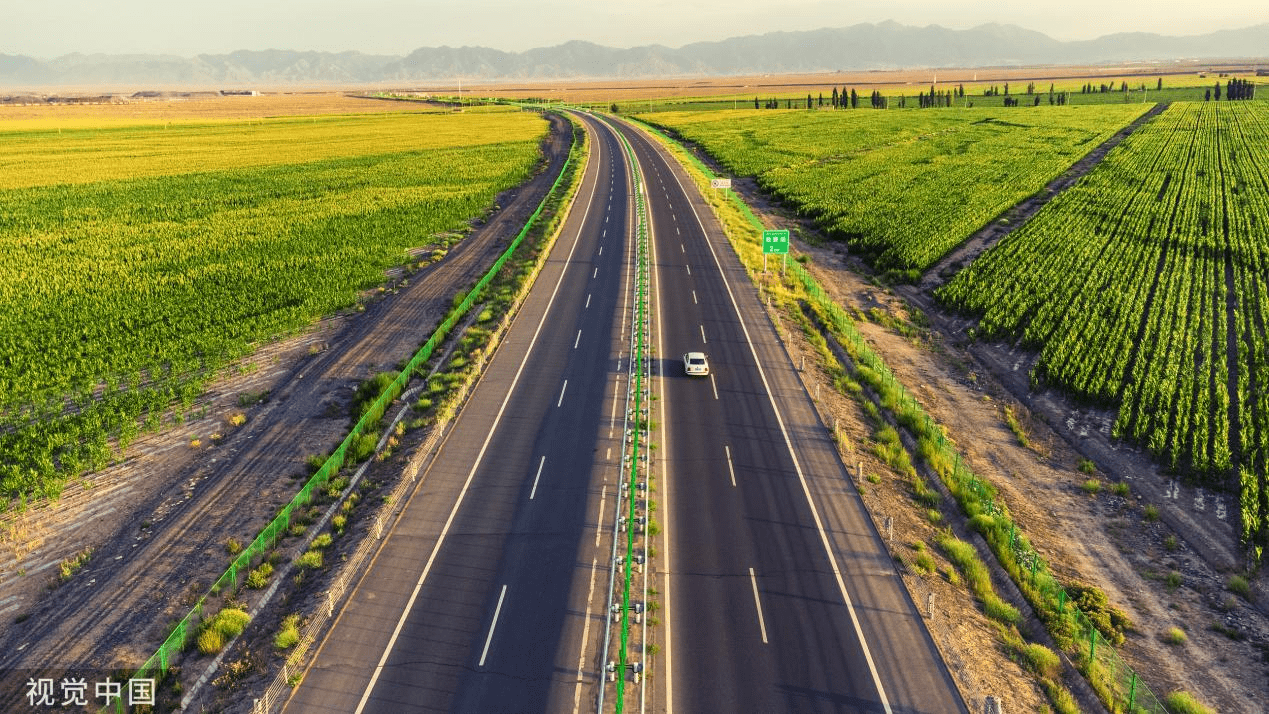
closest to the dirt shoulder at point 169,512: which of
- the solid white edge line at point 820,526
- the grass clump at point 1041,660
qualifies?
the solid white edge line at point 820,526

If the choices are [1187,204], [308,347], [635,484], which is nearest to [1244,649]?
[635,484]

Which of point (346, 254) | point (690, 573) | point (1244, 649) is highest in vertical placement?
point (346, 254)

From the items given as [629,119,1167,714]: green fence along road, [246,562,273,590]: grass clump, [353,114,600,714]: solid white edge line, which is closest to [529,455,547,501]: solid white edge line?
[353,114,600,714]: solid white edge line

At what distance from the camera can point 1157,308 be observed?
161ft

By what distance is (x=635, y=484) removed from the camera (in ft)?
93.5

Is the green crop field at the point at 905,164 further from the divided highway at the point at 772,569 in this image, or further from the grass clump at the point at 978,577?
the grass clump at the point at 978,577

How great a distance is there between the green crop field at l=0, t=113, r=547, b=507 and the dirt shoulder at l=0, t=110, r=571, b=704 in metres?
1.89

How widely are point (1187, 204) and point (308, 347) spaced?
92.4 m

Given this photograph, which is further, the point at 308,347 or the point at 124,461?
the point at 308,347

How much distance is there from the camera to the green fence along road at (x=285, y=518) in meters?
20.5

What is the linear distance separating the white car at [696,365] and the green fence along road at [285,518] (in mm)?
14716

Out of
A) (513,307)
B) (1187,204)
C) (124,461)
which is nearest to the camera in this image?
(124,461)

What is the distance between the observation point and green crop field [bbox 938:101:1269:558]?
1328 inches

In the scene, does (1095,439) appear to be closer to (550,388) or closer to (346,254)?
(550,388)
